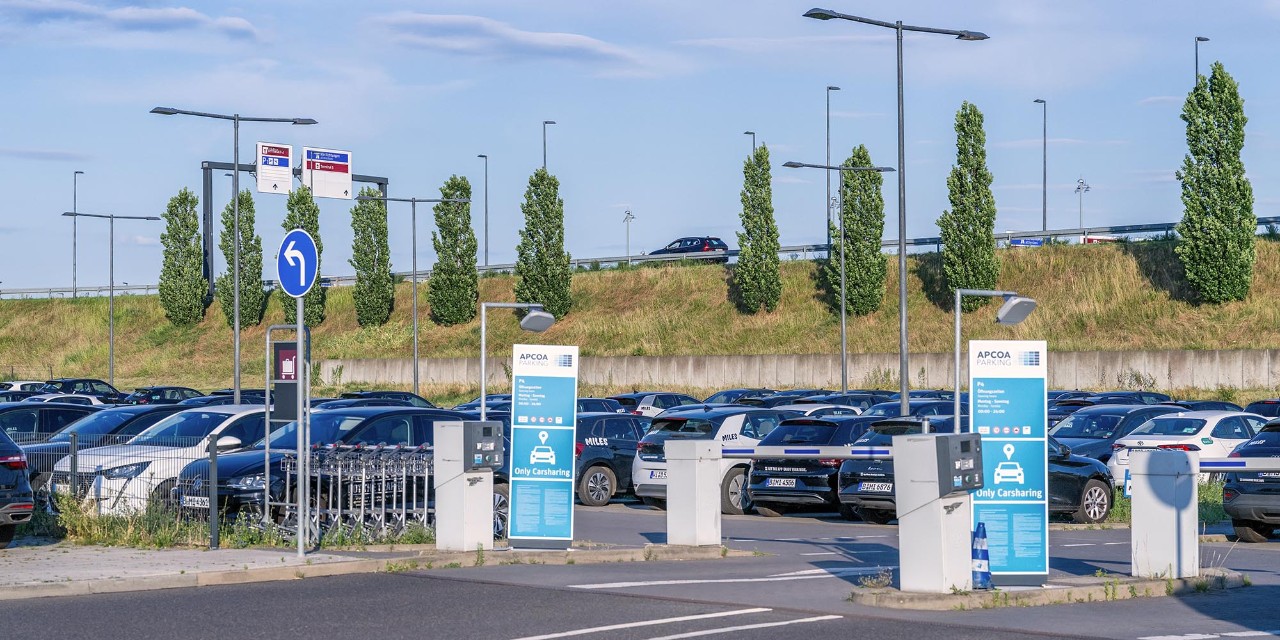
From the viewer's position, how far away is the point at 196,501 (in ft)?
54.9

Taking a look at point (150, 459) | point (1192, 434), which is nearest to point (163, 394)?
point (150, 459)

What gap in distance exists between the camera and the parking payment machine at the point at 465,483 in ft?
50.4

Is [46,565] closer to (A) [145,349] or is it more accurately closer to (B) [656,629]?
(B) [656,629]

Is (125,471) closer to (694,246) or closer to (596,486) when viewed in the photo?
(596,486)

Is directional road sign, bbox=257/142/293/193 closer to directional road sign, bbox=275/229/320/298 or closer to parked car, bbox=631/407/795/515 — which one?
parked car, bbox=631/407/795/515

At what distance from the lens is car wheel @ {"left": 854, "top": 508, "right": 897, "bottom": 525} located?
21578 mm

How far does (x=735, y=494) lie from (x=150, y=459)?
357 inches

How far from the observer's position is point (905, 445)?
11953mm

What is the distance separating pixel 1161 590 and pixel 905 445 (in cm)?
270

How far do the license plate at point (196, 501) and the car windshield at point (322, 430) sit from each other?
147cm

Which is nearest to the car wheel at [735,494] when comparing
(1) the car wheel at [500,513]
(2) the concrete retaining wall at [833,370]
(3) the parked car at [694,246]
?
(1) the car wheel at [500,513]

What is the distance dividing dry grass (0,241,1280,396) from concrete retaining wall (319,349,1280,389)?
3585mm

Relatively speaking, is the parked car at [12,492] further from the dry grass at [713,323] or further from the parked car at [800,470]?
the dry grass at [713,323]

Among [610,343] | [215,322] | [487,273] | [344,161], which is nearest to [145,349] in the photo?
[215,322]
